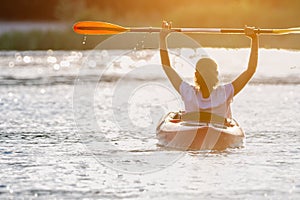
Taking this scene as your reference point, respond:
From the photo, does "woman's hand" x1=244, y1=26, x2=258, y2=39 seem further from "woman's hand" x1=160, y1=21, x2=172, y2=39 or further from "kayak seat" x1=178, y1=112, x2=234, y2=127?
"kayak seat" x1=178, y1=112, x2=234, y2=127

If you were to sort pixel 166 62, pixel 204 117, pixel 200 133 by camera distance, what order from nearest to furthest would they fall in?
pixel 200 133, pixel 204 117, pixel 166 62

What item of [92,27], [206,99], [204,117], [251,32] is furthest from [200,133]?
[92,27]

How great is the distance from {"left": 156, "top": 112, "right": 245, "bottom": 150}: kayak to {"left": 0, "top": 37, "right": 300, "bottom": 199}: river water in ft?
0.48

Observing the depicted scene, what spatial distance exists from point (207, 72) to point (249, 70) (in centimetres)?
86

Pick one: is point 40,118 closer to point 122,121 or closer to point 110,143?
point 122,121

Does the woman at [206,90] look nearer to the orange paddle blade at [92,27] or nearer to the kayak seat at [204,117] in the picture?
the kayak seat at [204,117]

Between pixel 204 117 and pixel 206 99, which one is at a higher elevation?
pixel 206 99

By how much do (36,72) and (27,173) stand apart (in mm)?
19790

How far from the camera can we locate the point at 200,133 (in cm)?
1473

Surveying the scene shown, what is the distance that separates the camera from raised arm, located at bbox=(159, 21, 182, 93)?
15328 millimetres

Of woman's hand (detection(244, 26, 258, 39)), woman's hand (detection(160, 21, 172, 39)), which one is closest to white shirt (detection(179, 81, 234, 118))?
woman's hand (detection(160, 21, 172, 39))

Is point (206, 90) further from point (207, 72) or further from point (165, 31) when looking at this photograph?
point (165, 31)

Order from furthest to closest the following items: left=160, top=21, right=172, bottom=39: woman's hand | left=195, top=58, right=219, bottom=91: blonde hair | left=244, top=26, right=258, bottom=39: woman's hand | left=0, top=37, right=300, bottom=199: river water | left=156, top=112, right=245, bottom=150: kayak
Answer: left=244, top=26, right=258, bottom=39: woman's hand
left=160, top=21, right=172, bottom=39: woman's hand
left=195, top=58, right=219, bottom=91: blonde hair
left=156, top=112, right=245, bottom=150: kayak
left=0, top=37, right=300, bottom=199: river water

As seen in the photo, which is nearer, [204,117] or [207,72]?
[207,72]
